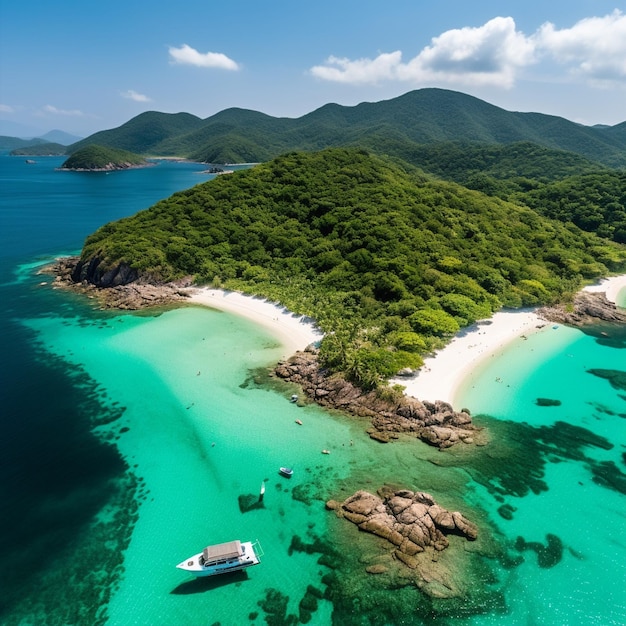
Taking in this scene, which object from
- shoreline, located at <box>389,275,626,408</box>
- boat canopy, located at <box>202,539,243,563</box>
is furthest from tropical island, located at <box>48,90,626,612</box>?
boat canopy, located at <box>202,539,243,563</box>

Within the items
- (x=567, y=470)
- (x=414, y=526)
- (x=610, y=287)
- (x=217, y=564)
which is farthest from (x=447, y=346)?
(x=610, y=287)

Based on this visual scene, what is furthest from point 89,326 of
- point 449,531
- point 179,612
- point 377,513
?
point 449,531

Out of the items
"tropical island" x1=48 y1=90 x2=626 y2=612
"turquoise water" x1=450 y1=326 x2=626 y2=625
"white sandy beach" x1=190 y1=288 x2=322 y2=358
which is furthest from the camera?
"white sandy beach" x1=190 y1=288 x2=322 y2=358

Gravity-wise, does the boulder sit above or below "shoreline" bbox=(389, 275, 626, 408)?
below

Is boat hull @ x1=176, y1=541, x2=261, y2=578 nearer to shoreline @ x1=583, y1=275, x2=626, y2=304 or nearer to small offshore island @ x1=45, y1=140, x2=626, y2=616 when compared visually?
small offshore island @ x1=45, y1=140, x2=626, y2=616

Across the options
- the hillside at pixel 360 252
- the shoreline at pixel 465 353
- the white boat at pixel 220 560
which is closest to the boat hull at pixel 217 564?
the white boat at pixel 220 560

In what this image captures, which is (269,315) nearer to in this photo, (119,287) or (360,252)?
(360,252)

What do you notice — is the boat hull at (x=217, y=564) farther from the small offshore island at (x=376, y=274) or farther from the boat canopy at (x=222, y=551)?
the small offshore island at (x=376, y=274)
